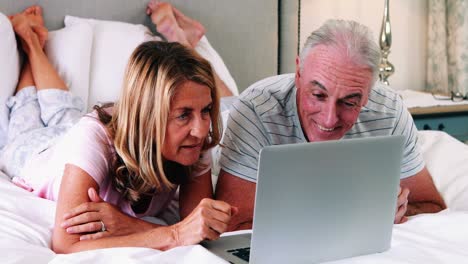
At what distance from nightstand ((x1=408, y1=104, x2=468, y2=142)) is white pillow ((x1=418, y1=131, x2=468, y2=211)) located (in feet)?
1.82

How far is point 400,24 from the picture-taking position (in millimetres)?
3408

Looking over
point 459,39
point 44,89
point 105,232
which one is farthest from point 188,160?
point 459,39

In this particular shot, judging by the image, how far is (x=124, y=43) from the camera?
2555mm

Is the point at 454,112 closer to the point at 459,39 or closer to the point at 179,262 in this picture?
the point at 459,39

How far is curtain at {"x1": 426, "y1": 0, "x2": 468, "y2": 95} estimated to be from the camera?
323cm

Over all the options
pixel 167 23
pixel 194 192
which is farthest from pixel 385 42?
pixel 194 192

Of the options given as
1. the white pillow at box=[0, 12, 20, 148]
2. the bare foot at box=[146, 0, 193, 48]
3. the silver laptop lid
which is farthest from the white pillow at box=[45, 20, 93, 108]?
the silver laptop lid

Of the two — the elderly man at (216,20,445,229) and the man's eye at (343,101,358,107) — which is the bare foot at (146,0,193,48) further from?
the man's eye at (343,101,358,107)

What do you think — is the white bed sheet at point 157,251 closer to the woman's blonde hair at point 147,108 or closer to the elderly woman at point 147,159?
the elderly woman at point 147,159

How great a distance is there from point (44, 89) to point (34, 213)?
2.52 feet

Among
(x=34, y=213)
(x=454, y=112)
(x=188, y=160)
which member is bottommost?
(x=454, y=112)

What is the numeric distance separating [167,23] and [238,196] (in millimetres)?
1199

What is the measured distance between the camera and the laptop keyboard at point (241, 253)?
1.24 m

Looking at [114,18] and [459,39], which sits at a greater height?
[114,18]
